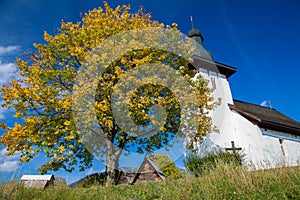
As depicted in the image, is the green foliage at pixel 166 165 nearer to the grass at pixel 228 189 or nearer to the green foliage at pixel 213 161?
the green foliage at pixel 213 161

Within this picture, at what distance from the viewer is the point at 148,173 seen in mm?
13445

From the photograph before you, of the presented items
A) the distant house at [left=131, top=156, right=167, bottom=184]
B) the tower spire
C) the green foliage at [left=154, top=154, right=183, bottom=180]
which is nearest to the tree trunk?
the distant house at [left=131, top=156, right=167, bottom=184]

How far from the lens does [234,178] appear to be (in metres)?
5.19

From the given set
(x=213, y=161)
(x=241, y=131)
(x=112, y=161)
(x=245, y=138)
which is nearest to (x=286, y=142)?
(x=245, y=138)

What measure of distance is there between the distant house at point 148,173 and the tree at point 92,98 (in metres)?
1.91

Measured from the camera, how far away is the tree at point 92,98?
9352mm

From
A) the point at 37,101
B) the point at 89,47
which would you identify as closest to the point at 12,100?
the point at 37,101

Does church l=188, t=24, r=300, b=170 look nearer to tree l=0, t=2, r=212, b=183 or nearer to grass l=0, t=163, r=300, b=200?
tree l=0, t=2, r=212, b=183

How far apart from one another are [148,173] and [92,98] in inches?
252

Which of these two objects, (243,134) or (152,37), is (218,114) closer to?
(243,134)

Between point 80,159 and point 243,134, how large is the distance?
46.2 ft

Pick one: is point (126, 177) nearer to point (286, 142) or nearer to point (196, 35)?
point (286, 142)

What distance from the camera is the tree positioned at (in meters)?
9.35

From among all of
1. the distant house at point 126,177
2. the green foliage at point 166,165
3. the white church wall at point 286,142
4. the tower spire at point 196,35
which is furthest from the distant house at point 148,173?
the tower spire at point 196,35
